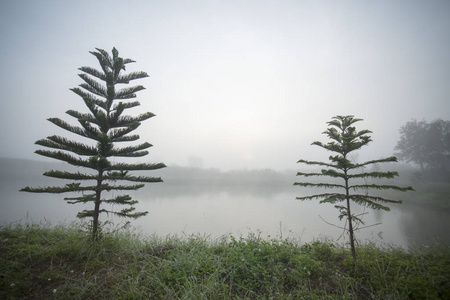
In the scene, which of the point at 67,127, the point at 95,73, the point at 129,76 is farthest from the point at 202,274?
the point at 95,73

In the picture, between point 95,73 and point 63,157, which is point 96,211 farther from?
point 95,73

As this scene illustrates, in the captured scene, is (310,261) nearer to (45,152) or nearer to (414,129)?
(45,152)

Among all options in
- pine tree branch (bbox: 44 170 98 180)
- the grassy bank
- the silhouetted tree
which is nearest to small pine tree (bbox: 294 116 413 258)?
the grassy bank

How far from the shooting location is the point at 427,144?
76.4 feet

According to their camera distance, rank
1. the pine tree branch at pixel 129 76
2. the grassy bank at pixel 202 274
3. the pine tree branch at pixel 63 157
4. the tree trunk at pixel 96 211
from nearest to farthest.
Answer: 1. the grassy bank at pixel 202 274
2. the pine tree branch at pixel 63 157
3. the tree trunk at pixel 96 211
4. the pine tree branch at pixel 129 76

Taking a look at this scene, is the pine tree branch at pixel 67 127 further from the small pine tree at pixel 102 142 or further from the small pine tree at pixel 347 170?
the small pine tree at pixel 347 170

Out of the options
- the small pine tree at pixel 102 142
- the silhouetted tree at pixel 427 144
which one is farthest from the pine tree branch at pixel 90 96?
the silhouetted tree at pixel 427 144

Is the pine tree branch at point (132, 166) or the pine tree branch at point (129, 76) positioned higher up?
the pine tree branch at point (129, 76)

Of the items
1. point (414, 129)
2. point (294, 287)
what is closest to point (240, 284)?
point (294, 287)

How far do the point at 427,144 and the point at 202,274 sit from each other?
117 ft

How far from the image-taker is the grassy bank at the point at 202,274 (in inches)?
88.4

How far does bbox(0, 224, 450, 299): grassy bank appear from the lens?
224 cm

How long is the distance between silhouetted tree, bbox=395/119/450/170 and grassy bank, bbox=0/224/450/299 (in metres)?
30.5

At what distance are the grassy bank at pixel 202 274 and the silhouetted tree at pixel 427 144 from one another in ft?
100
